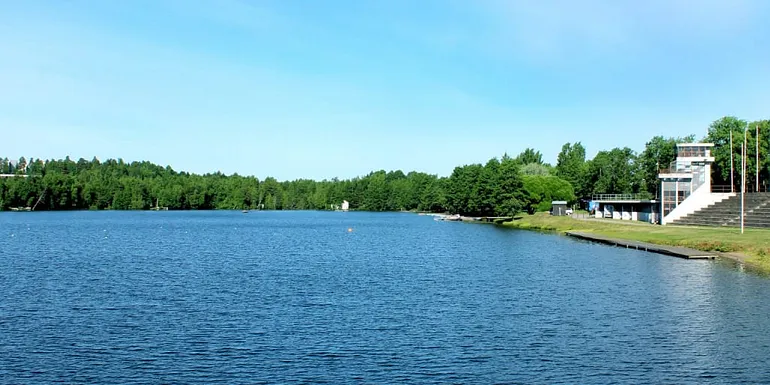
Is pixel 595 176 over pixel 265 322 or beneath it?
over

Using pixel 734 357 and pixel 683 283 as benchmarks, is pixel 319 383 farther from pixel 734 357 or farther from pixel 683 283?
pixel 683 283

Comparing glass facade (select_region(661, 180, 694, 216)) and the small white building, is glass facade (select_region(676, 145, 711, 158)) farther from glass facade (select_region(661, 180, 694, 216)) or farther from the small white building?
glass facade (select_region(661, 180, 694, 216))

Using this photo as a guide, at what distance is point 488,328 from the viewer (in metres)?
31.9

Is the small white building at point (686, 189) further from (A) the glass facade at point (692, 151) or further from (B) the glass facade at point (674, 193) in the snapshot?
(A) the glass facade at point (692, 151)

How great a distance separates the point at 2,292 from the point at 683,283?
4466cm

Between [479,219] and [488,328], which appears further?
[479,219]

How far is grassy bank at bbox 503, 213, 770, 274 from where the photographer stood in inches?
2337

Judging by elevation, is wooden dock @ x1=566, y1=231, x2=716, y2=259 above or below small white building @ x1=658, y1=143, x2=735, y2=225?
below

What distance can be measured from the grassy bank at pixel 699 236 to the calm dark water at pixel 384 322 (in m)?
5.65

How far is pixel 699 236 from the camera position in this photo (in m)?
74.8

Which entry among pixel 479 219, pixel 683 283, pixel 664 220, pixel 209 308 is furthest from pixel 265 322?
pixel 479 219

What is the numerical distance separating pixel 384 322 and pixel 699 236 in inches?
2137

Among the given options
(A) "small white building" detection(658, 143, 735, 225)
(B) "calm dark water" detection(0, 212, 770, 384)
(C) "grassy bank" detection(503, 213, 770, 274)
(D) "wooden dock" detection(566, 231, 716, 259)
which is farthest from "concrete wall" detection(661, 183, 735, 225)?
(B) "calm dark water" detection(0, 212, 770, 384)

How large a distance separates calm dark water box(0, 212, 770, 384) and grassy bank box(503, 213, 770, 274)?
565cm
